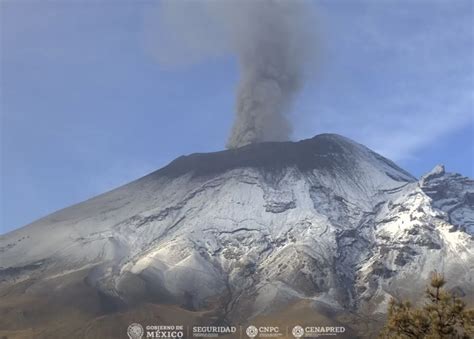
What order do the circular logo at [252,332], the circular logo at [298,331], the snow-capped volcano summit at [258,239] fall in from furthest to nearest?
the snow-capped volcano summit at [258,239]
the circular logo at [252,332]
the circular logo at [298,331]

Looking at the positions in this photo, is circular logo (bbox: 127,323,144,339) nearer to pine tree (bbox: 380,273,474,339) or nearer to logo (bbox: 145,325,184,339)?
logo (bbox: 145,325,184,339)

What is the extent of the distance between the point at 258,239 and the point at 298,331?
47.4m

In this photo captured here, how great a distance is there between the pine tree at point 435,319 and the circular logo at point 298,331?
9497 cm

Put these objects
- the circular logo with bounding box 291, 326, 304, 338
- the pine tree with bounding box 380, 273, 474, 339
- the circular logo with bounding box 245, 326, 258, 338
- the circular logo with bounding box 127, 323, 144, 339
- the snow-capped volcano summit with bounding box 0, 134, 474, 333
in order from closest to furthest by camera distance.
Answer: the pine tree with bounding box 380, 273, 474, 339, the circular logo with bounding box 291, 326, 304, 338, the circular logo with bounding box 127, 323, 144, 339, the circular logo with bounding box 245, 326, 258, 338, the snow-capped volcano summit with bounding box 0, 134, 474, 333

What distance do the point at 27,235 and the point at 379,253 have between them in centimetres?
8981

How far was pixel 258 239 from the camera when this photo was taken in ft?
521

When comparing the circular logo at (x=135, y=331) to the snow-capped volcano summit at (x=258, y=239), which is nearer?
the circular logo at (x=135, y=331)

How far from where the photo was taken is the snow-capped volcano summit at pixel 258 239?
442 feet

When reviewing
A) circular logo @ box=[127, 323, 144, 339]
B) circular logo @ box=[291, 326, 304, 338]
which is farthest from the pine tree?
circular logo @ box=[127, 323, 144, 339]

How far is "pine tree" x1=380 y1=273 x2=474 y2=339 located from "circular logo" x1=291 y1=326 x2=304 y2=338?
9497cm

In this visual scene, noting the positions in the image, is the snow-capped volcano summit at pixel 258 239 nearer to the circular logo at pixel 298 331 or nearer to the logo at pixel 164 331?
the circular logo at pixel 298 331

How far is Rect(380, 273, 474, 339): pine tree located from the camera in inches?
693

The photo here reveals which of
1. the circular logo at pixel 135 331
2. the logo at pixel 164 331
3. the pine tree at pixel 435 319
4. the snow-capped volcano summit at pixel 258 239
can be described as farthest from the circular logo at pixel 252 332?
the pine tree at pixel 435 319

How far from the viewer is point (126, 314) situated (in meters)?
121
